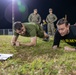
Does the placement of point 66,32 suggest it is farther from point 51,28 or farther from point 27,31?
point 51,28

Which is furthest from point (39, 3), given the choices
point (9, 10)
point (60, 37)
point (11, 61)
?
point (11, 61)

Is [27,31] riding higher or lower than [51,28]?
higher

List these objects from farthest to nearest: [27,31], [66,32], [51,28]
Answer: [51,28] < [27,31] < [66,32]

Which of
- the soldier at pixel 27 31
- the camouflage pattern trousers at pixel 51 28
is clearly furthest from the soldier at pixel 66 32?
the camouflage pattern trousers at pixel 51 28

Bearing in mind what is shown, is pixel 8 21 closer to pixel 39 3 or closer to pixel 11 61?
pixel 39 3

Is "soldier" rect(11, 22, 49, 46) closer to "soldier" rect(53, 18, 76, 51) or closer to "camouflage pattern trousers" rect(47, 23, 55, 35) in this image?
"soldier" rect(53, 18, 76, 51)

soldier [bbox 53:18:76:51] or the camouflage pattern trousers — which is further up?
soldier [bbox 53:18:76:51]

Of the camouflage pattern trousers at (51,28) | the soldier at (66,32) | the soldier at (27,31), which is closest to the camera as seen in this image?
the soldier at (66,32)

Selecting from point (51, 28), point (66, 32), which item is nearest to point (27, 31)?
point (66, 32)

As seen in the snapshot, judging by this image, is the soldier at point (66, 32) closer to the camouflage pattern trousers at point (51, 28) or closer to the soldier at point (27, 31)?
the soldier at point (27, 31)

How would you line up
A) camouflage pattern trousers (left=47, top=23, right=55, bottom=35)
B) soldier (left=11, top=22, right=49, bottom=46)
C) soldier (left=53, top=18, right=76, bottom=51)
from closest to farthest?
soldier (left=53, top=18, right=76, bottom=51) → soldier (left=11, top=22, right=49, bottom=46) → camouflage pattern trousers (left=47, top=23, right=55, bottom=35)

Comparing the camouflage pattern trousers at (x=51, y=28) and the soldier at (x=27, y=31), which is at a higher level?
the soldier at (x=27, y=31)

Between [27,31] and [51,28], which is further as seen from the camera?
[51,28]

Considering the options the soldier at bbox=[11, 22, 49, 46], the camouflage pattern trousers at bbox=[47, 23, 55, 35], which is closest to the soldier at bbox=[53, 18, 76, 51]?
the soldier at bbox=[11, 22, 49, 46]
